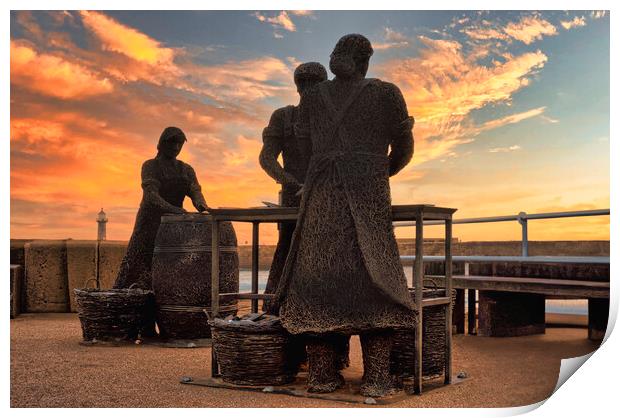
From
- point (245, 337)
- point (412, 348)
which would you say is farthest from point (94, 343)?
point (412, 348)

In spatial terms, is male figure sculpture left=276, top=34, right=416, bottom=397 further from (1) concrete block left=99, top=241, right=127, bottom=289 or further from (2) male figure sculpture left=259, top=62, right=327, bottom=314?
(1) concrete block left=99, top=241, right=127, bottom=289

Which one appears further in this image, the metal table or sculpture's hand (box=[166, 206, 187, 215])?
sculpture's hand (box=[166, 206, 187, 215])

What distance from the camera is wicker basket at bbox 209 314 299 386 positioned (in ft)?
14.2

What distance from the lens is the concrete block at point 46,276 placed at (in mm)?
8797

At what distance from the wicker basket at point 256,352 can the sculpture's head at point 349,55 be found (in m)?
1.43

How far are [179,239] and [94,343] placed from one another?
1.11m

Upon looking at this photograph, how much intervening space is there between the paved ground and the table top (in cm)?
97

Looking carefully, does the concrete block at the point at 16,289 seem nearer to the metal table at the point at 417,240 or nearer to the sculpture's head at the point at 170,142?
the sculpture's head at the point at 170,142

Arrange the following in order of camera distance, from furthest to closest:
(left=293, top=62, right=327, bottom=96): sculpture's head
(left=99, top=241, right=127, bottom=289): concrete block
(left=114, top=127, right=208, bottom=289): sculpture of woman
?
(left=99, top=241, right=127, bottom=289): concrete block, (left=114, top=127, right=208, bottom=289): sculpture of woman, (left=293, top=62, right=327, bottom=96): sculpture's head

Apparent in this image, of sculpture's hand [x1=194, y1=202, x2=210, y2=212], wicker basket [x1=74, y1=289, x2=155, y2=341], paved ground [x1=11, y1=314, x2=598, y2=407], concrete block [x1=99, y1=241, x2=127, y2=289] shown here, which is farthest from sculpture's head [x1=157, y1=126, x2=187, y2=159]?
concrete block [x1=99, y1=241, x2=127, y2=289]

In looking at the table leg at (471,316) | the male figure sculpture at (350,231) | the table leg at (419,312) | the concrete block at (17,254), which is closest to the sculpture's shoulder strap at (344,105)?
the male figure sculpture at (350,231)

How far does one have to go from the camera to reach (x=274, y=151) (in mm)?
5070
